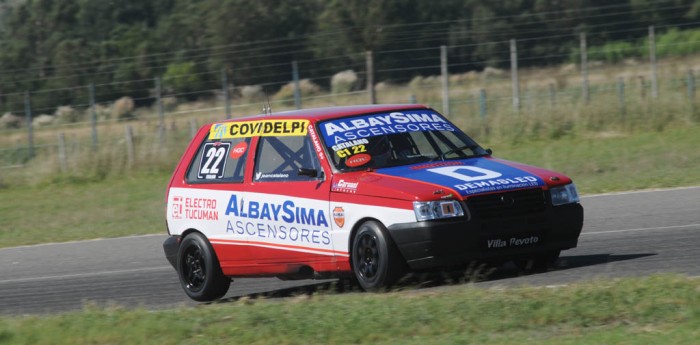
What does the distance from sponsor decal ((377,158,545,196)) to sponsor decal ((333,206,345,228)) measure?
454mm

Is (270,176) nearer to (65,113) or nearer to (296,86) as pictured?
→ (296,86)

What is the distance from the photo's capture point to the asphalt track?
373 inches

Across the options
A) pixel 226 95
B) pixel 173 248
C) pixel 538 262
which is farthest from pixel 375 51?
pixel 538 262

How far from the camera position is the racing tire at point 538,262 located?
9609mm

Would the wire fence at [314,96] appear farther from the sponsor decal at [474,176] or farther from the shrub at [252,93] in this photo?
the sponsor decal at [474,176]

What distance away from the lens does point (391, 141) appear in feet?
31.8

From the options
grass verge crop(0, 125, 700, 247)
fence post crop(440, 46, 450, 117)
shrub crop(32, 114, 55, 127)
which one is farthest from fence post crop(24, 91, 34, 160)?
fence post crop(440, 46, 450, 117)

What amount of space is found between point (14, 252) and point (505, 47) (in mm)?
16594

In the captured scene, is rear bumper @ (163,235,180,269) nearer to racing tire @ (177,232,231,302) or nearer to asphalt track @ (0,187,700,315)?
racing tire @ (177,232,231,302)

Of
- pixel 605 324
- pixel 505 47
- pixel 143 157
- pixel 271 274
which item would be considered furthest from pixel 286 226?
pixel 505 47

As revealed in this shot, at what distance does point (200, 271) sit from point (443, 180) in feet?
8.42

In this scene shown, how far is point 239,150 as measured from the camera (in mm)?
10227

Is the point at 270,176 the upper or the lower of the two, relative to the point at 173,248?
upper

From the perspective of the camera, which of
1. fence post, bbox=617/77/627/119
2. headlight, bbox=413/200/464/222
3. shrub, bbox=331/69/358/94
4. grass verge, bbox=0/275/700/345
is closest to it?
grass verge, bbox=0/275/700/345
